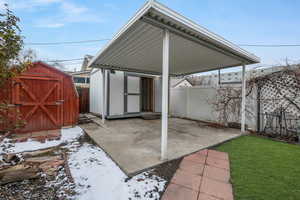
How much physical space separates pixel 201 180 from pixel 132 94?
212 inches

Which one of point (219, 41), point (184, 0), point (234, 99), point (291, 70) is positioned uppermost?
point (184, 0)

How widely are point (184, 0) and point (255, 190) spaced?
666 cm

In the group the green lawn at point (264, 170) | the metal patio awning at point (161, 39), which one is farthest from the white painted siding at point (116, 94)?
the green lawn at point (264, 170)

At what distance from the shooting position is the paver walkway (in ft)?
5.48

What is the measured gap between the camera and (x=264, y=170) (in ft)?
7.34

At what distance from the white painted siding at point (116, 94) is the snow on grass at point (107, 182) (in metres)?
3.85

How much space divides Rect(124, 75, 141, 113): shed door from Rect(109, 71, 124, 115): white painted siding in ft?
0.80

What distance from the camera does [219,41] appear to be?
3.12 m

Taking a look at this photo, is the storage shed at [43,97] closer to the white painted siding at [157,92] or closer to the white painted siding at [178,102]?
the white painted siding at [157,92]

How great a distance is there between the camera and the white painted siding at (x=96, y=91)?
6.67 m

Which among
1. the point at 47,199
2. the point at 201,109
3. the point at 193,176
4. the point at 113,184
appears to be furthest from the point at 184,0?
the point at 47,199

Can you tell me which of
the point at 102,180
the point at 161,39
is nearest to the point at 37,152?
the point at 102,180

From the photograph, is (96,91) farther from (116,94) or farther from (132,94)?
(132,94)

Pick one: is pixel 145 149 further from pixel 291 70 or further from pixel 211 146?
pixel 291 70
